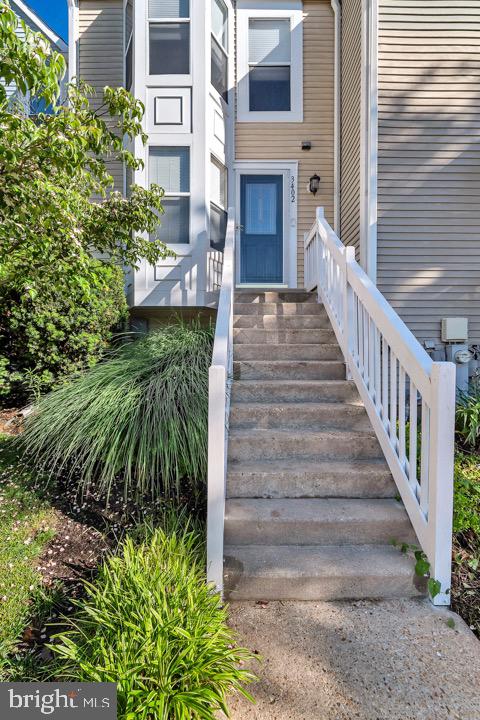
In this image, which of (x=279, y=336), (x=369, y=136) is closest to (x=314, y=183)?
(x=369, y=136)

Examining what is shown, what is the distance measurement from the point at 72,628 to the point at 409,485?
1.88 meters

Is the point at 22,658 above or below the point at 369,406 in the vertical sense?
below

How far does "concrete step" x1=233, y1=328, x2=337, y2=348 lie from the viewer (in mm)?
3961

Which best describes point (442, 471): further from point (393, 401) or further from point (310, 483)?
point (310, 483)

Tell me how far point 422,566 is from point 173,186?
16.3 feet

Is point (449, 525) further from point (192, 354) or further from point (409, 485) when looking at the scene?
point (192, 354)

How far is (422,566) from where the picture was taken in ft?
6.84

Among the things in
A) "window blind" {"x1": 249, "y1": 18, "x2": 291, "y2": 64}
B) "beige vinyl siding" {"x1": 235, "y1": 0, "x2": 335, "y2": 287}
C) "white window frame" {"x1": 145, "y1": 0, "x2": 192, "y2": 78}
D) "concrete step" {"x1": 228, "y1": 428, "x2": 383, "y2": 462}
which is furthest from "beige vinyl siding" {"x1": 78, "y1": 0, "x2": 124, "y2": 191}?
"concrete step" {"x1": 228, "y1": 428, "x2": 383, "y2": 462}

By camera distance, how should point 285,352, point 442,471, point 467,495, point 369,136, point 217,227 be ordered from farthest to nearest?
1. point 217,227
2. point 369,136
3. point 285,352
4. point 467,495
5. point 442,471

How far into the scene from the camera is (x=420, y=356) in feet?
7.26

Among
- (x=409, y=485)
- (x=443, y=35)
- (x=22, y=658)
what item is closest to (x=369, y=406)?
(x=409, y=485)

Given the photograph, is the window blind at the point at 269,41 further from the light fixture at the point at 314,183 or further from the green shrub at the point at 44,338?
the green shrub at the point at 44,338

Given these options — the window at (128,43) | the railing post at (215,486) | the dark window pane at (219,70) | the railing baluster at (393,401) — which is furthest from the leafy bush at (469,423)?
the window at (128,43)

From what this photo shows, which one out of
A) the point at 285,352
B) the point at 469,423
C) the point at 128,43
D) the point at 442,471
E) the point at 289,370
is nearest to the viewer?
the point at 442,471
